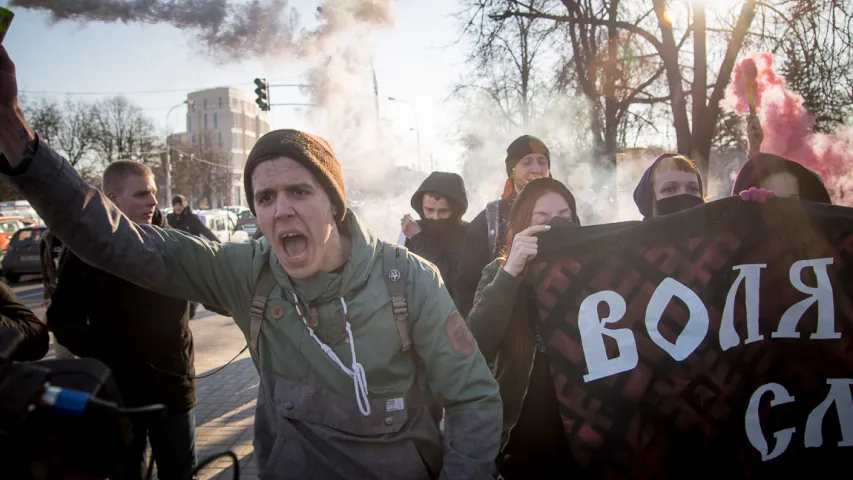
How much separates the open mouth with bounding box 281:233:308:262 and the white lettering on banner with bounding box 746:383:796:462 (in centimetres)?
185

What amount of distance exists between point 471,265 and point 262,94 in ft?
36.8

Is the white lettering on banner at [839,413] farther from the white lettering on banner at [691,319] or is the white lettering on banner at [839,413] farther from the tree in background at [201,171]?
the tree in background at [201,171]

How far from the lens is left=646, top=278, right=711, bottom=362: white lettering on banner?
222cm

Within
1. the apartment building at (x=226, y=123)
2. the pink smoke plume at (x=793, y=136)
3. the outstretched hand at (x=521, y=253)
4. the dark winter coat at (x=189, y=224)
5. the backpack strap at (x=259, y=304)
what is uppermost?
the apartment building at (x=226, y=123)

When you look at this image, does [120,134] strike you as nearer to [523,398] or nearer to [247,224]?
[247,224]

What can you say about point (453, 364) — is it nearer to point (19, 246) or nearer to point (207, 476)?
point (207, 476)

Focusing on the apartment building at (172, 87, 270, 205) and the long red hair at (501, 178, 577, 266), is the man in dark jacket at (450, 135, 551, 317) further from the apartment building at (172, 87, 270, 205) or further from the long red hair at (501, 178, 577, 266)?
the apartment building at (172, 87, 270, 205)

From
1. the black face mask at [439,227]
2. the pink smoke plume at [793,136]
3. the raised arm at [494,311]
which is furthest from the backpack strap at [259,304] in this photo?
the pink smoke plume at [793,136]

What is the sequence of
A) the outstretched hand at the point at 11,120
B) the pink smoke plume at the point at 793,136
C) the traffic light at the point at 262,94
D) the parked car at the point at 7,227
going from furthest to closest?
the parked car at the point at 7,227 → the traffic light at the point at 262,94 → the pink smoke plume at the point at 793,136 → the outstretched hand at the point at 11,120

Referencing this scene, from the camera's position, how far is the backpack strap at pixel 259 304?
1725mm

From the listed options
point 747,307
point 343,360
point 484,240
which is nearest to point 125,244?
point 343,360

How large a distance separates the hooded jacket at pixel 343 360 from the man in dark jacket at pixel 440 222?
9.23 ft

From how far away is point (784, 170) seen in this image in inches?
130

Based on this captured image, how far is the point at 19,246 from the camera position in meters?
15.9
